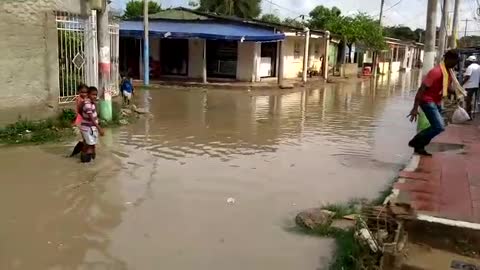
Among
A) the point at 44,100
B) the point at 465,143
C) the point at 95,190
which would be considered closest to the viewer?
the point at 95,190

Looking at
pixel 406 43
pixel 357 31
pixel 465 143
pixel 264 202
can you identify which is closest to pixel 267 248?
pixel 264 202

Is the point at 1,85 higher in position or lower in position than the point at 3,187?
higher

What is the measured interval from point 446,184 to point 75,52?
8.54 metres

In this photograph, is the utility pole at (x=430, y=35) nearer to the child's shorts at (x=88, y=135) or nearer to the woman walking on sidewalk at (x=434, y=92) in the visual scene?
the woman walking on sidewalk at (x=434, y=92)

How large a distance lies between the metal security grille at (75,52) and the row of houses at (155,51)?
0.02m

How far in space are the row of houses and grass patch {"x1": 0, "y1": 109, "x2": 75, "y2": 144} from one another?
0.88 feet

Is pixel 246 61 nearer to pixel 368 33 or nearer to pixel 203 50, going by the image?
pixel 203 50

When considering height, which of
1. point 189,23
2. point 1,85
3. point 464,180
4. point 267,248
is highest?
point 189,23

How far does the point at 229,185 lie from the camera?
7328 mm

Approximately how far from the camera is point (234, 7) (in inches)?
1745

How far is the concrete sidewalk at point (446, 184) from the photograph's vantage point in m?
5.02

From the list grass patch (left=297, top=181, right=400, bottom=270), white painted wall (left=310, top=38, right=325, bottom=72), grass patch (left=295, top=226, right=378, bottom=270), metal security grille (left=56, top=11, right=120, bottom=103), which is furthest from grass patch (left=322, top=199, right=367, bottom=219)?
white painted wall (left=310, top=38, right=325, bottom=72)

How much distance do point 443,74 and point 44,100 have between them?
751cm

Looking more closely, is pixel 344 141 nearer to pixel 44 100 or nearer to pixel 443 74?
pixel 443 74
